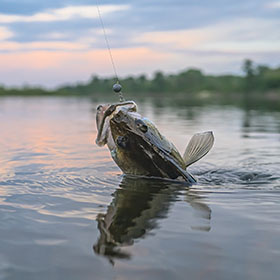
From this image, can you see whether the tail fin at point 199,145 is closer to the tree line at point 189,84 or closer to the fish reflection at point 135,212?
the fish reflection at point 135,212

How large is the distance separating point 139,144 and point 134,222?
5.04 ft

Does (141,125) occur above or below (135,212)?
above

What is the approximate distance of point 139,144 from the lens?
6484 millimetres

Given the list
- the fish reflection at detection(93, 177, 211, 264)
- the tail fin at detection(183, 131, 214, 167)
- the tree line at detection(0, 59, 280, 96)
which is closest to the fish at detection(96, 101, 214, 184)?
the tail fin at detection(183, 131, 214, 167)

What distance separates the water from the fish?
27 cm

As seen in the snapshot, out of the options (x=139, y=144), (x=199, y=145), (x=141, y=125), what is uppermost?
(x=141, y=125)

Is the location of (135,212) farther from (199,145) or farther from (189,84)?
(189,84)

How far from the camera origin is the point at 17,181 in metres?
7.63

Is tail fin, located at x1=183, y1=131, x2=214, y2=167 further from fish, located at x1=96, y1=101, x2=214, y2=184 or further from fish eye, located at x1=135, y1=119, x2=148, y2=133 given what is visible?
fish eye, located at x1=135, y1=119, x2=148, y2=133

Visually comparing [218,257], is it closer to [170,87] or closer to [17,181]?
[17,181]

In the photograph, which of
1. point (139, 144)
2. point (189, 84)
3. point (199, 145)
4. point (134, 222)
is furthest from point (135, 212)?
point (189, 84)

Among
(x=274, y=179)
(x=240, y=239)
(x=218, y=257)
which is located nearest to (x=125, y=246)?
(x=218, y=257)

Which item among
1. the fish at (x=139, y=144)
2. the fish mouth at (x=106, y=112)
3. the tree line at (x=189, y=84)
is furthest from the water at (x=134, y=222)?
the tree line at (x=189, y=84)

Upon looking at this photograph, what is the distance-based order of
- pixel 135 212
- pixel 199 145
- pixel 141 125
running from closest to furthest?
1. pixel 135 212
2. pixel 141 125
3. pixel 199 145
